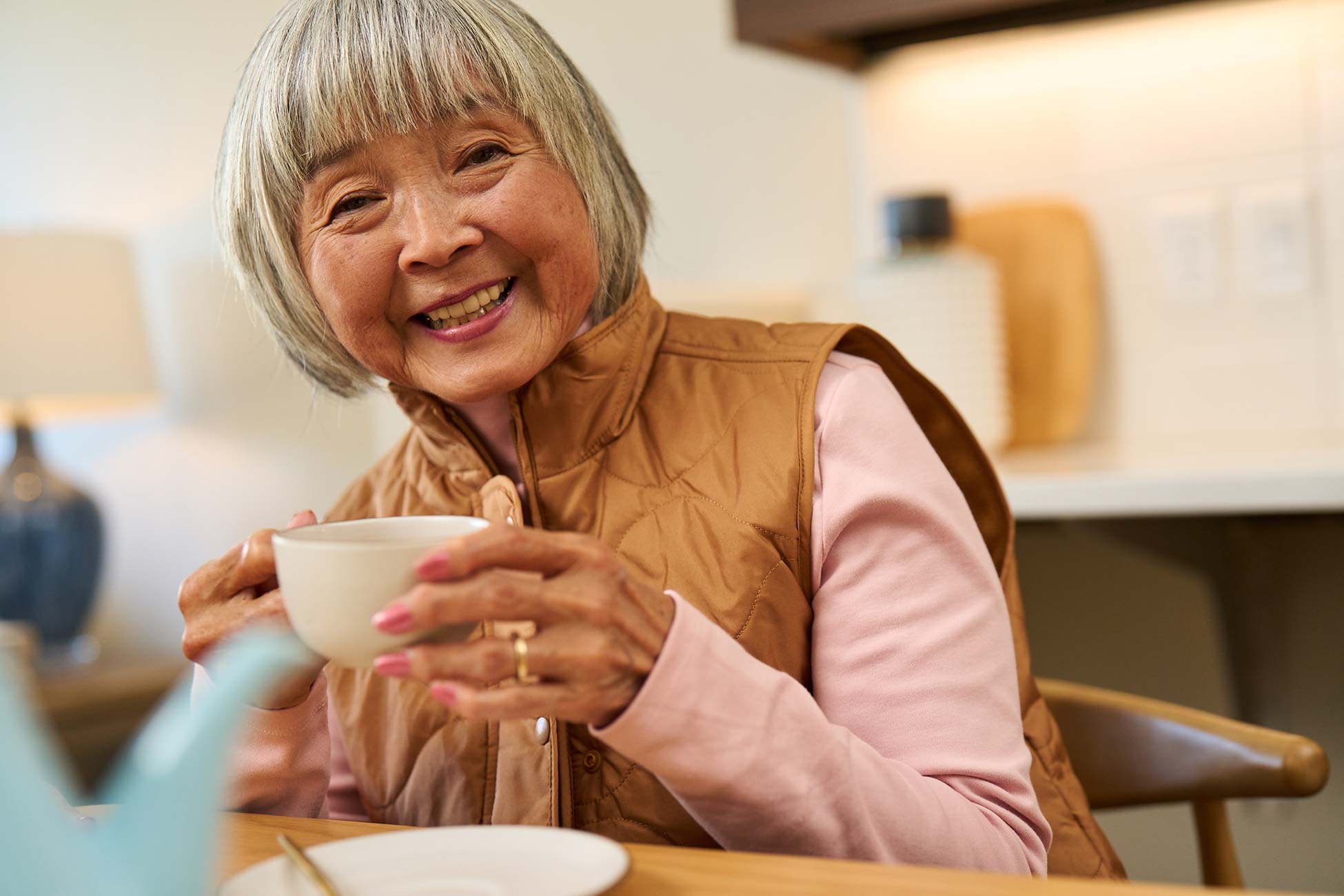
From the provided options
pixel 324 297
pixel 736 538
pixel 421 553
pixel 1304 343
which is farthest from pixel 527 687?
pixel 1304 343

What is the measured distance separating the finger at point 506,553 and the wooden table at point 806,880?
135 mm

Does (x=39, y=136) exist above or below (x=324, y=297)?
above

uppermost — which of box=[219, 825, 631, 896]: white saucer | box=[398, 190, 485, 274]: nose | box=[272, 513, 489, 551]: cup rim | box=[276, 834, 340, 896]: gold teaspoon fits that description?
box=[398, 190, 485, 274]: nose

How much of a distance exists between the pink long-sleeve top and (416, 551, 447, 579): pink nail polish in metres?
0.12

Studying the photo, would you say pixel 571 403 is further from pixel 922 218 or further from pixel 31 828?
pixel 922 218

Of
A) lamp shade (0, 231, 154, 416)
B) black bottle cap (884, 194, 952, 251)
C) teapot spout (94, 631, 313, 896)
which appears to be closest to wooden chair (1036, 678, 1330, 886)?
teapot spout (94, 631, 313, 896)

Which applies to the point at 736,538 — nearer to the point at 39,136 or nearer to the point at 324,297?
the point at 324,297

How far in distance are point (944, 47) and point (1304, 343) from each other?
0.70 meters

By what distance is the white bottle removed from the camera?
1797 millimetres

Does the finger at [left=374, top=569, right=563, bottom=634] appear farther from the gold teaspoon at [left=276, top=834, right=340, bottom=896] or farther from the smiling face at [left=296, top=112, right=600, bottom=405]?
the smiling face at [left=296, top=112, right=600, bottom=405]

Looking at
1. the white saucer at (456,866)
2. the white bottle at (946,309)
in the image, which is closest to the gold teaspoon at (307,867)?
the white saucer at (456,866)

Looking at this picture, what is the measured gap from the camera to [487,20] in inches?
33.3

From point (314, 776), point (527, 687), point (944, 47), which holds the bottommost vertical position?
point (314, 776)

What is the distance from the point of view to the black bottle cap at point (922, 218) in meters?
1.80
